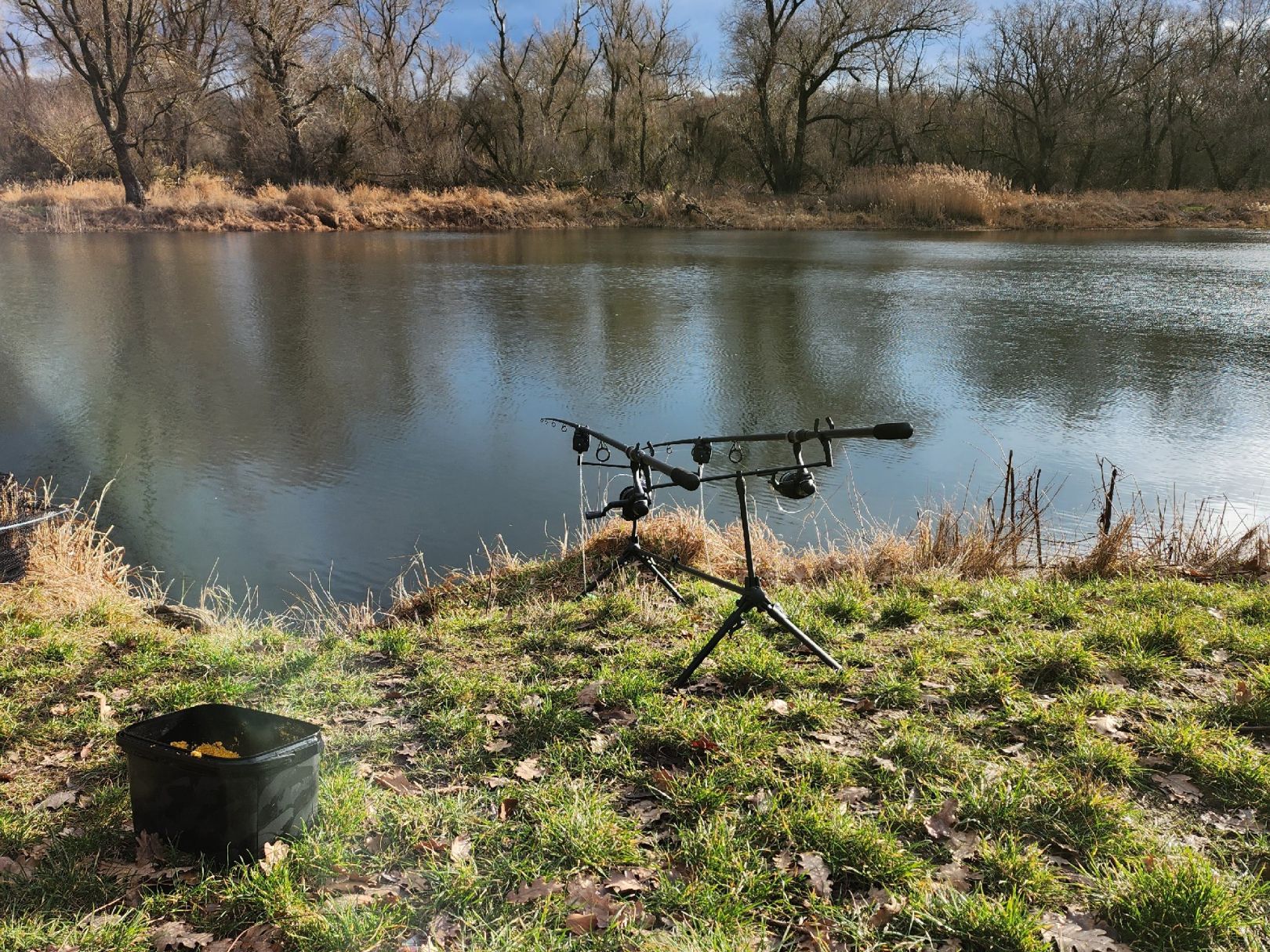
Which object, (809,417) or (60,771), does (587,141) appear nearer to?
(809,417)

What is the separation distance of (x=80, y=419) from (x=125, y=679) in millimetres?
6003

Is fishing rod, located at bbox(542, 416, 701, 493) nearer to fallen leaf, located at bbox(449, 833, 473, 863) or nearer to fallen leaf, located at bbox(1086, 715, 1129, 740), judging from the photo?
fallen leaf, located at bbox(449, 833, 473, 863)

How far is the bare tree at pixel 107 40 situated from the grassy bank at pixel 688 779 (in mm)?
28931

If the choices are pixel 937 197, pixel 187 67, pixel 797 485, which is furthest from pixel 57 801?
pixel 187 67

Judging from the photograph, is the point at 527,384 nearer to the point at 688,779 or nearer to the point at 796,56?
the point at 688,779

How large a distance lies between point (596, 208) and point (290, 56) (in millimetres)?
13028

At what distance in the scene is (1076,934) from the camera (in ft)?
6.70

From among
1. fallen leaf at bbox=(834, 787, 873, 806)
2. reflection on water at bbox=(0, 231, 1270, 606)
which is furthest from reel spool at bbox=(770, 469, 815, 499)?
reflection on water at bbox=(0, 231, 1270, 606)

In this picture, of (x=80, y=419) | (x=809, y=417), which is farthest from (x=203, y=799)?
(x=80, y=419)

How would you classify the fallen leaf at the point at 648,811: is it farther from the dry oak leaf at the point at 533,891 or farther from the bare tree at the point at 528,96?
the bare tree at the point at 528,96

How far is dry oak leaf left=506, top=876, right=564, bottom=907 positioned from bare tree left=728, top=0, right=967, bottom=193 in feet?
127

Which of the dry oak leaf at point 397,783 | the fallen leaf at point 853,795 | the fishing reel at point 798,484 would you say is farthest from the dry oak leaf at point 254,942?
the fishing reel at point 798,484

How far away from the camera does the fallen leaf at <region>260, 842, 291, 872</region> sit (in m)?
2.23

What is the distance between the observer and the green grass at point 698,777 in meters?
2.13
